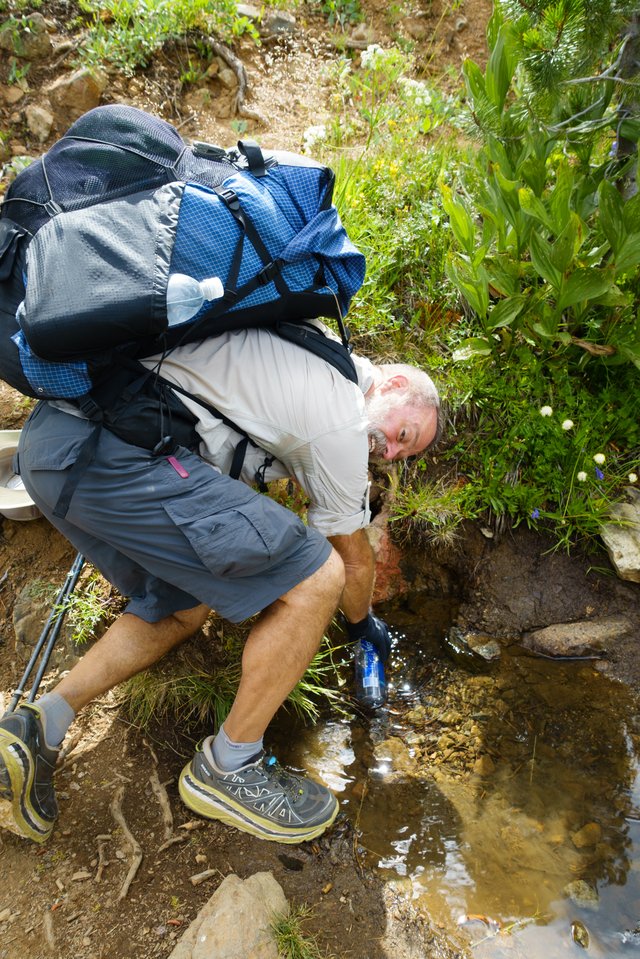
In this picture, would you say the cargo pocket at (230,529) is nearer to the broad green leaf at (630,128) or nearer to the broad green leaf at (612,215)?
the broad green leaf at (612,215)

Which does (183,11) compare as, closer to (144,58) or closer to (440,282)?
(144,58)

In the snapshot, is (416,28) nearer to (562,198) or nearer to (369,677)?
(562,198)

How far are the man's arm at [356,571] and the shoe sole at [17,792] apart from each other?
4.46 ft

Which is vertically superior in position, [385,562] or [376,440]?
→ [376,440]

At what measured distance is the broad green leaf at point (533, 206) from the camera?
301 centimetres

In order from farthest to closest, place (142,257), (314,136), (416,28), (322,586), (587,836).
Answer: (416,28) → (314,136) → (587,836) → (322,586) → (142,257)

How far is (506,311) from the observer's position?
3.48 metres

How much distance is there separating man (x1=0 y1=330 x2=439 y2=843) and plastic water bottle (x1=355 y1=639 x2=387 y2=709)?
603 mm

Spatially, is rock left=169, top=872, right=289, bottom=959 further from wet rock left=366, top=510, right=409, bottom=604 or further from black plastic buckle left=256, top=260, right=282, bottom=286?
black plastic buckle left=256, top=260, right=282, bottom=286

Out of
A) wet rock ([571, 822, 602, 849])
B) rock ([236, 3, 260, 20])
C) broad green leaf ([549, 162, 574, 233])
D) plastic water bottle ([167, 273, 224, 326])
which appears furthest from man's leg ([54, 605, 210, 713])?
rock ([236, 3, 260, 20])

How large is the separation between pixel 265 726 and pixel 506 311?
229cm

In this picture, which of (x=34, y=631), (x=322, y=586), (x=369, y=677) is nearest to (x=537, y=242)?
(x=322, y=586)

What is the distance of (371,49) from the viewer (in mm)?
4953

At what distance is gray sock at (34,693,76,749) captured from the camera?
8.16 ft
